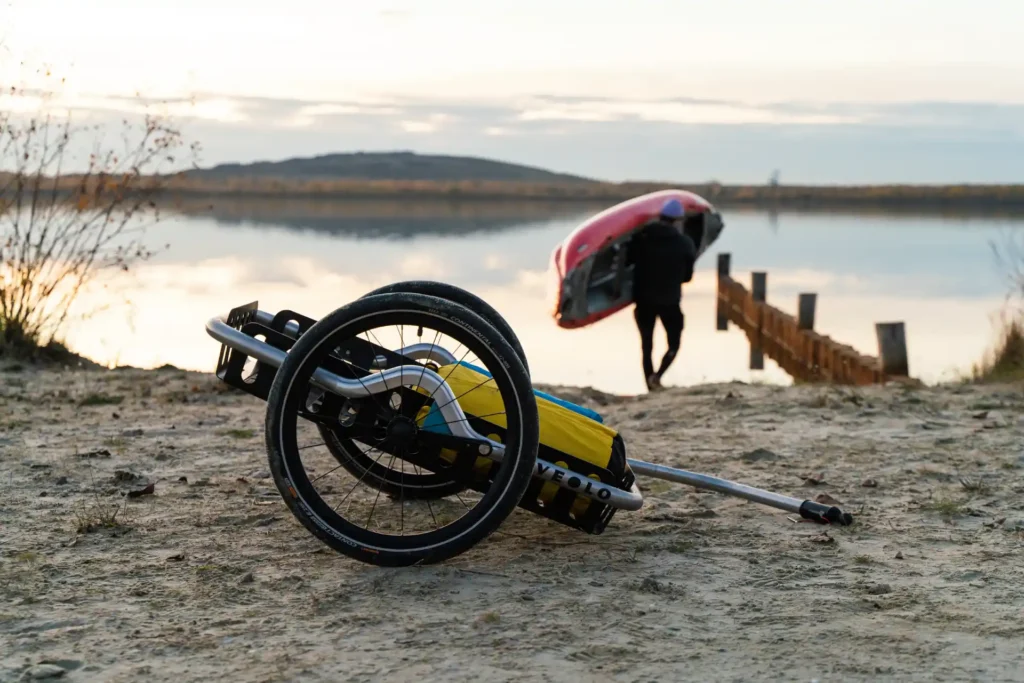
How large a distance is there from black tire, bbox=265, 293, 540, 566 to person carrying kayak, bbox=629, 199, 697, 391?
327 inches

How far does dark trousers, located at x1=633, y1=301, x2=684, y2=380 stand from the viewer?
42.1ft

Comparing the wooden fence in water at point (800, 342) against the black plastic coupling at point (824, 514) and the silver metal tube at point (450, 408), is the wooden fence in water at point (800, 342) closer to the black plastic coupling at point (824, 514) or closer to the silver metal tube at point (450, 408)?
the black plastic coupling at point (824, 514)

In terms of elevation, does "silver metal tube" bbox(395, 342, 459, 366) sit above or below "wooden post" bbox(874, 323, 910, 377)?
above

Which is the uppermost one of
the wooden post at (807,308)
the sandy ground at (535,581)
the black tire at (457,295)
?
the black tire at (457,295)

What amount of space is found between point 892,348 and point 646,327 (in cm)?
267

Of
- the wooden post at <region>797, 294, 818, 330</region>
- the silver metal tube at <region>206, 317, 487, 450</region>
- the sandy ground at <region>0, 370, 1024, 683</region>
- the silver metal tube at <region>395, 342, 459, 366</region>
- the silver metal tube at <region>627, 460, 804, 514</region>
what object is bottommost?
the sandy ground at <region>0, 370, 1024, 683</region>

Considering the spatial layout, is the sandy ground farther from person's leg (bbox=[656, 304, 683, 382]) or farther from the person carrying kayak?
person's leg (bbox=[656, 304, 683, 382])

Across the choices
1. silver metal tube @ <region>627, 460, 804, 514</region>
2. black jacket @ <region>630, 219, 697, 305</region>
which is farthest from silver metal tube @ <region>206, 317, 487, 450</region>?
black jacket @ <region>630, 219, 697, 305</region>

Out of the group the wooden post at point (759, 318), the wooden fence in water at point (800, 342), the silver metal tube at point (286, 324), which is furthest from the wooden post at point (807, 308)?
the silver metal tube at point (286, 324)

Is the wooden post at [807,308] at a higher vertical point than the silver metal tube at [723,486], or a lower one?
higher

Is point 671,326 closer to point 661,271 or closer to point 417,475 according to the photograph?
point 661,271

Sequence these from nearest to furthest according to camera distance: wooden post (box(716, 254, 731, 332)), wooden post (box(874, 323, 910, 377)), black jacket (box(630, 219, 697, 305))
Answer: wooden post (box(874, 323, 910, 377)) → black jacket (box(630, 219, 697, 305)) → wooden post (box(716, 254, 731, 332))

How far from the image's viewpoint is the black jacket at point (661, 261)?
1258cm

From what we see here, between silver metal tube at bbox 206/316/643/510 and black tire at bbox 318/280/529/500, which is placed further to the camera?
black tire at bbox 318/280/529/500
